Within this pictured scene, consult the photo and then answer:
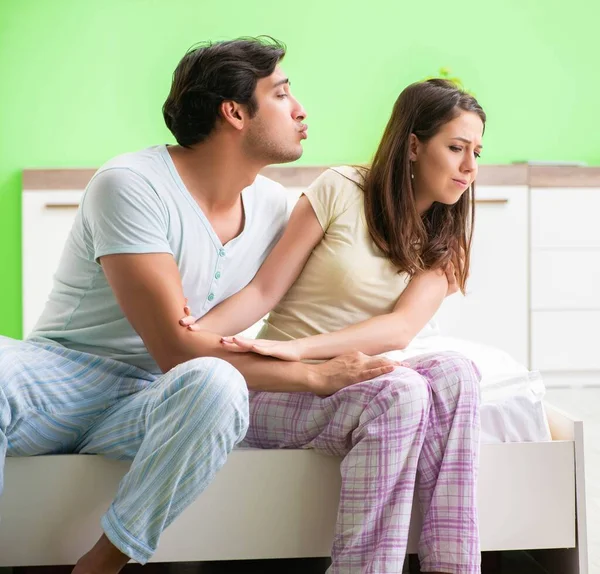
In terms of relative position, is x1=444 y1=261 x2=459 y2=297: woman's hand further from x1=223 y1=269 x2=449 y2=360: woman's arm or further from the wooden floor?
the wooden floor

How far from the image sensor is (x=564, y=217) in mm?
4094

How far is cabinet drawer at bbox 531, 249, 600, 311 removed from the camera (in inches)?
162

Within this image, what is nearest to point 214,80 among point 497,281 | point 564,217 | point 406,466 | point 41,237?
point 406,466

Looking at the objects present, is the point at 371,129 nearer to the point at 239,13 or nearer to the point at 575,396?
the point at 239,13

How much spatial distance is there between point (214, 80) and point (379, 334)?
0.58 meters

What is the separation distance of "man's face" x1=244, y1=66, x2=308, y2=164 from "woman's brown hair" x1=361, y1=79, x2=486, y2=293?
21 centimetres

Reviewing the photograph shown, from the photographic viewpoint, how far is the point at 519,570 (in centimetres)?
182

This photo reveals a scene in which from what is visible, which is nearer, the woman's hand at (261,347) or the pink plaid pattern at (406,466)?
the pink plaid pattern at (406,466)

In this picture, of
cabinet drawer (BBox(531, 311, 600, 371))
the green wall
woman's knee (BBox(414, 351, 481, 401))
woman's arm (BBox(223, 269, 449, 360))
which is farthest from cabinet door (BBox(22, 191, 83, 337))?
woman's knee (BBox(414, 351, 481, 401))

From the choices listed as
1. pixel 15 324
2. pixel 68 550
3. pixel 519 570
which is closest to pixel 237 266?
pixel 68 550

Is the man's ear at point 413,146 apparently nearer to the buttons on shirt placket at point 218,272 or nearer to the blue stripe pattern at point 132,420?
the buttons on shirt placket at point 218,272

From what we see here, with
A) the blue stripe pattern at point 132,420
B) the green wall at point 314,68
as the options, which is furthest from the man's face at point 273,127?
the green wall at point 314,68

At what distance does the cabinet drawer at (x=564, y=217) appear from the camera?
13.3 feet

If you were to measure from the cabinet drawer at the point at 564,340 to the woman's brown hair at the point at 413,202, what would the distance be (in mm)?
2314
